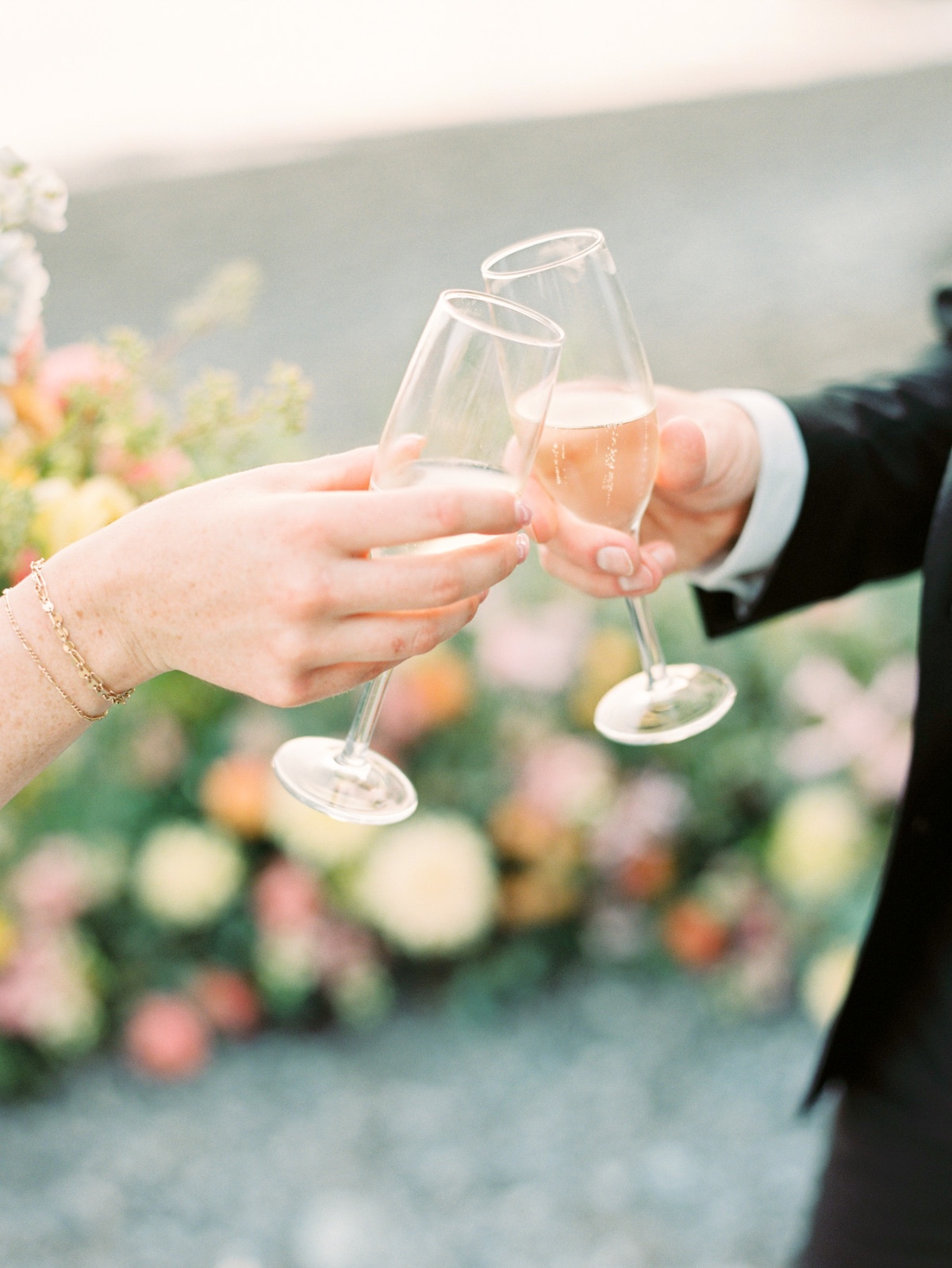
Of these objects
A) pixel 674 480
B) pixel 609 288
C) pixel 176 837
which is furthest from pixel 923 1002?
pixel 176 837

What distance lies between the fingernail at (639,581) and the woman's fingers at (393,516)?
1.59ft

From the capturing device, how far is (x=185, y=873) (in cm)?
235

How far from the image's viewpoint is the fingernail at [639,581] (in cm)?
135

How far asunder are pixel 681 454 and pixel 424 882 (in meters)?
1.36

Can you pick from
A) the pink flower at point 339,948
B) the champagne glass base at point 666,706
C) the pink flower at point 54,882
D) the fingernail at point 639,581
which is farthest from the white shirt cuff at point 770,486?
the pink flower at point 54,882

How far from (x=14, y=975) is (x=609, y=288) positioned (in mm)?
1975

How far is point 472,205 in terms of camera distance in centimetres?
618

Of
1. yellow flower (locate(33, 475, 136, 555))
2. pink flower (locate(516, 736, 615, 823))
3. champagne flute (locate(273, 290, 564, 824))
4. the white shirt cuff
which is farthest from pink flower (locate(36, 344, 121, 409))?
pink flower (locate(516, 736, 615, 823))

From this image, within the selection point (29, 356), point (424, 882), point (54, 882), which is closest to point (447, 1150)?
point (424, 882)

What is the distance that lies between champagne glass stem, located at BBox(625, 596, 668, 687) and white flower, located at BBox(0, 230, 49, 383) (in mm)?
814

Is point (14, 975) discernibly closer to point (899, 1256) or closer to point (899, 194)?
point (899, 1256)

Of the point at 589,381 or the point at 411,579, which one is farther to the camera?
the point at 589,381

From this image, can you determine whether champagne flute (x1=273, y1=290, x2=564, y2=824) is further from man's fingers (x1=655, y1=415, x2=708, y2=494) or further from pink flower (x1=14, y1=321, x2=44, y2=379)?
pink flower (x1=14, y1=321, x2=44, y2=379)

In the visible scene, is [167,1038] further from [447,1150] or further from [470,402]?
[470,402]
